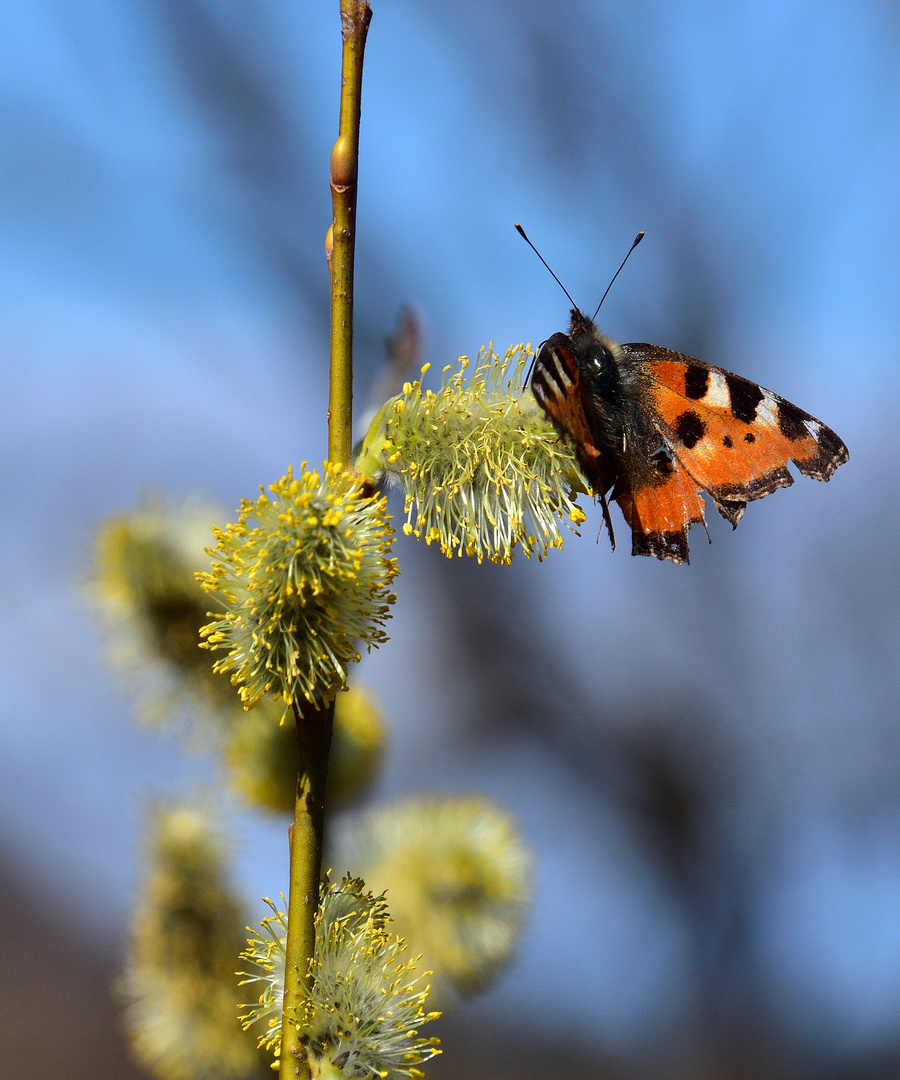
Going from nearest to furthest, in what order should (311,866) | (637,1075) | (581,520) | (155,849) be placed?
(311,866), (581,520), (155,849), (637,1075)

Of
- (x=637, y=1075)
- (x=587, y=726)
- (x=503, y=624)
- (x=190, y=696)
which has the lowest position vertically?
(x=637, y=1075)

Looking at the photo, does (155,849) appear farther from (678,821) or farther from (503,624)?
(678,821)

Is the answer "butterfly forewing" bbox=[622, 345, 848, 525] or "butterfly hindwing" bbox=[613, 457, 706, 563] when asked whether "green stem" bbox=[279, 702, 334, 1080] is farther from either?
"butterfly forewing" bbox=[622, 345, 848, 525]

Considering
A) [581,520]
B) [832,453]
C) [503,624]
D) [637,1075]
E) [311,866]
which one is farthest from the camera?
[637,1075]

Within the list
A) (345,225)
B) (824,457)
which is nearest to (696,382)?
(824,457)

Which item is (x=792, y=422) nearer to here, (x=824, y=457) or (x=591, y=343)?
(x=824, y=457)

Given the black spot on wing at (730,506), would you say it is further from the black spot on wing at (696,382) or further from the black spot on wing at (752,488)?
the black spot on wing at (696,382)

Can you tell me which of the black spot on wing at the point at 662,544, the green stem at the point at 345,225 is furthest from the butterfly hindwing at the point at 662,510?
the green stem at the point at 345,225

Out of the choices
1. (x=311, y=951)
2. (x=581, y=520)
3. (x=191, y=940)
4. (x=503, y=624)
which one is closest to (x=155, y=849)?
(x=191, y=940)

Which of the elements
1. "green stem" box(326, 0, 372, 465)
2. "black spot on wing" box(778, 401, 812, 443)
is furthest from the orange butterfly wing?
"green stem" box(326, 0, 372, 465)
